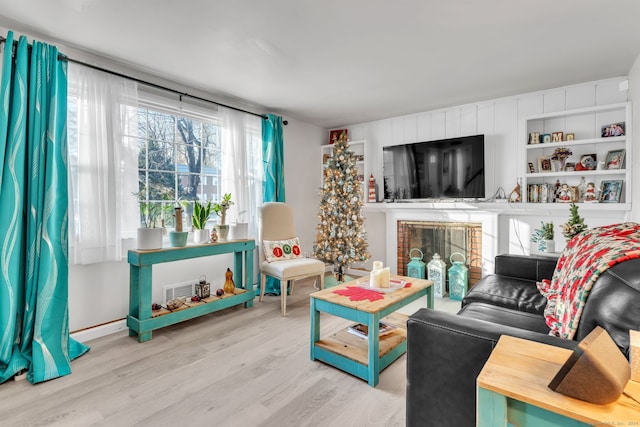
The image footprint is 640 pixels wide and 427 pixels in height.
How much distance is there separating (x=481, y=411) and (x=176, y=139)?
137 inches

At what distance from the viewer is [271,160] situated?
4.19m

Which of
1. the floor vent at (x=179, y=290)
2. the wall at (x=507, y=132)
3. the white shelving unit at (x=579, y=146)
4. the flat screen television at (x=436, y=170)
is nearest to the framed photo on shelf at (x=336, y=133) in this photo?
the wall at (x=507, y=132)

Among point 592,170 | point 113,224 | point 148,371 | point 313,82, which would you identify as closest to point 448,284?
point 592,170

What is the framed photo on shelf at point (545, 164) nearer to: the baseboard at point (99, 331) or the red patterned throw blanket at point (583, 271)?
the red patterned throw blanket at point (583, 271)

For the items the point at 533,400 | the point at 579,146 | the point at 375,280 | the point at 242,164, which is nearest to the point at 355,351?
the point at 375,280

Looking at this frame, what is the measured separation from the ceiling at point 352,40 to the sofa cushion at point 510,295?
6.03ft

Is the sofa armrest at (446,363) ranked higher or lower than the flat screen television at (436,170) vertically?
lower

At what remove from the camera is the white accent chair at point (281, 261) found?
3.42 meters

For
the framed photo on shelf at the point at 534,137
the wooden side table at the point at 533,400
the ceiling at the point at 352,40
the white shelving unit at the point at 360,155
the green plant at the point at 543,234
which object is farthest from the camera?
the white shelving unit at the point at 360,155

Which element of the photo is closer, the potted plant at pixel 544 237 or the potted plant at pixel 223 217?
the potted plant at pixel 544 237

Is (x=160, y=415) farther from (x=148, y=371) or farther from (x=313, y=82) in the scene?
(x=313, y=82)

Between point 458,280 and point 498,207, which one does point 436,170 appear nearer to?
point 498,207

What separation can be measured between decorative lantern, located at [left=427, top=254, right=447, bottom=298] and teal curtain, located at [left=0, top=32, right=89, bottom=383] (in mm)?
3689

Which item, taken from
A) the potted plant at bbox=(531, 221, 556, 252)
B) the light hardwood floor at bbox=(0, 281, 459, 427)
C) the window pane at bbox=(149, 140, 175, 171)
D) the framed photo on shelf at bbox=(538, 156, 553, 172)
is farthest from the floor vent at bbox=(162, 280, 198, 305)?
the framed photo on shelf at bbox=(538, 156, 553, 172)
